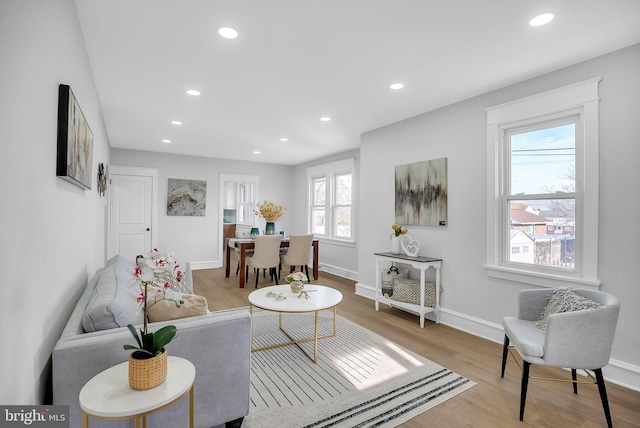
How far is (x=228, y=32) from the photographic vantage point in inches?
83.9

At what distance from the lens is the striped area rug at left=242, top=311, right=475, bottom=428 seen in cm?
192

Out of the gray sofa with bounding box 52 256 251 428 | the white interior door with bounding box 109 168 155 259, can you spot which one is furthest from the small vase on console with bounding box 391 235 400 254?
the white interior door with bounding box 109 168 155 259

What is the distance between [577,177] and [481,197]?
0.79 meters

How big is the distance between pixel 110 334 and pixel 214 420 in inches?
27.7

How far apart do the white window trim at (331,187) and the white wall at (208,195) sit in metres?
1.09

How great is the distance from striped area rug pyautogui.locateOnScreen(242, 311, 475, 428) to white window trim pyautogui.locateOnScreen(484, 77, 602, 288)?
1174mm

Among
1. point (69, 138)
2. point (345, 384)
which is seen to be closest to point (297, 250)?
point (345, 384)

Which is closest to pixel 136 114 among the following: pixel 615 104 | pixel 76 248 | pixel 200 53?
pixel 200 53

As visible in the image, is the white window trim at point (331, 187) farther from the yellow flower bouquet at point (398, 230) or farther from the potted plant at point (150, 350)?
the potted plant at point (150, 350)

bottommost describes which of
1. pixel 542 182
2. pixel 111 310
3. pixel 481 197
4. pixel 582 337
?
pixel 582 337

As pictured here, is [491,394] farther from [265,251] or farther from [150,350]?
[265,251]

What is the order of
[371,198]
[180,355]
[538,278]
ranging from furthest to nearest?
[371,198], [538,278], [180,355]

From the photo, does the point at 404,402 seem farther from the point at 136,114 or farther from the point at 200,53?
the point at 136,114

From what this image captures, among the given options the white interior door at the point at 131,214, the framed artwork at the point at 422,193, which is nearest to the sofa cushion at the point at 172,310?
the framed artwork at the point at 422,193
